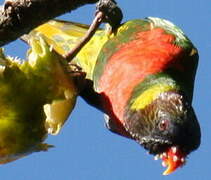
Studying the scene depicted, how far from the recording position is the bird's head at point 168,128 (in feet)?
14.6

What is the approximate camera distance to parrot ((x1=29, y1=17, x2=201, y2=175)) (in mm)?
4523

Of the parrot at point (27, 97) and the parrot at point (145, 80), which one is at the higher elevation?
the parrot at point (27, 97)

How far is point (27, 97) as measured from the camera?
10.2 feet

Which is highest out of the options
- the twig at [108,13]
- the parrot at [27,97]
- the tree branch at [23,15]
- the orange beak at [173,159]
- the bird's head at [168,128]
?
the tree branch at [23,15]

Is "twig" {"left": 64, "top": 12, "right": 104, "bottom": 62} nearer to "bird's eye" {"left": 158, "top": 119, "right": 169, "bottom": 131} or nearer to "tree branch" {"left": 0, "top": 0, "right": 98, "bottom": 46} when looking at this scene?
"bird's eye" {"left": 158, "top": 119, "right": 169, "bottom": 131}

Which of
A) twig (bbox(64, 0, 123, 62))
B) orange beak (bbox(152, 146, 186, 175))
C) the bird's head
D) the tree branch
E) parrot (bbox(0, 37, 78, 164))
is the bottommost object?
orange beak (bbox(152, 146, 186, 175))

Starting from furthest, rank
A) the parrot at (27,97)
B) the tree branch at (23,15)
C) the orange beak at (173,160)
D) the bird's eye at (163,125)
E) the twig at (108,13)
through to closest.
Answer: the twig at (108,13) → the bird's eye at (163,125) → the orange beak at (173,160) → the parrot at (27,97) → the tree branch at (23,15)

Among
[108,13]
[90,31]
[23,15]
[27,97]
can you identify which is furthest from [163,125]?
[23,15]

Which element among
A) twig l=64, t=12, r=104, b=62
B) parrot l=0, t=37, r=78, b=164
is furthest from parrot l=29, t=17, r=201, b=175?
parrot l=0, t=37, r=78, b=164

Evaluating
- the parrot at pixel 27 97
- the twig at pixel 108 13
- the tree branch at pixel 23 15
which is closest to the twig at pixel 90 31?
the twig at pixel 108 13

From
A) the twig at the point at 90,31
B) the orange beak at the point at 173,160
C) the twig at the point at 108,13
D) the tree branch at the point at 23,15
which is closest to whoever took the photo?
the tree branch at the point at 23,15

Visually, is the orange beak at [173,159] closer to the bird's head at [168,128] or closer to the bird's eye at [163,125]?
the bird's head at [168,128]

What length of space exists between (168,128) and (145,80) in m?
0.75

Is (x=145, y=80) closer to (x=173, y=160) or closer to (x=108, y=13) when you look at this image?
(x=173, y=160)
